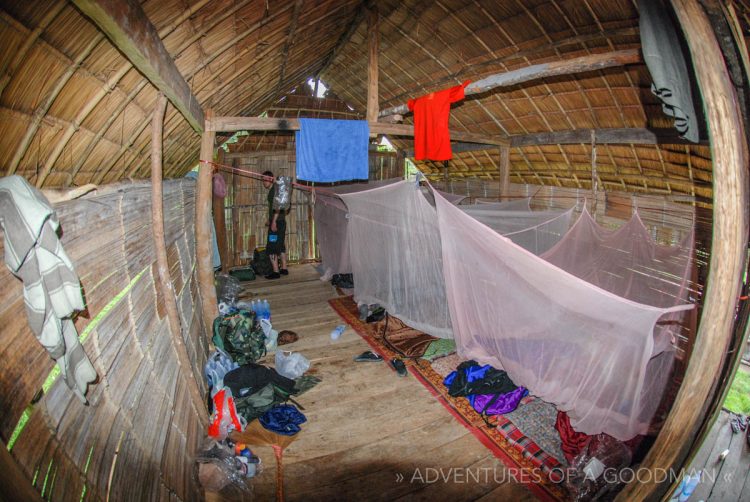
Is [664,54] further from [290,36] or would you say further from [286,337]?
[286,337]

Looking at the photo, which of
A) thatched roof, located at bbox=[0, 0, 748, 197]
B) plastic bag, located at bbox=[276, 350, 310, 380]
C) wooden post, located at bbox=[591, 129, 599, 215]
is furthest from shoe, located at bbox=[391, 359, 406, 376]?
wooden post, located at bbox=[591, 129, 599, 215]

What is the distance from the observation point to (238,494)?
6.62ft

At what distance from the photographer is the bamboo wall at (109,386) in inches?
36.2

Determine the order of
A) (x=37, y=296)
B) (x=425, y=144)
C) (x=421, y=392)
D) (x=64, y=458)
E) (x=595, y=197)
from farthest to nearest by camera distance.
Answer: (x=595, y=197) → (x=425, y=144) → (x=421, y=392) → (x=64, y=458) → (x=37, y=296)

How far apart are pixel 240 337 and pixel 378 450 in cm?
171

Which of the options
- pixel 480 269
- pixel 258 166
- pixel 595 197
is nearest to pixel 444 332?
pixel 480 269

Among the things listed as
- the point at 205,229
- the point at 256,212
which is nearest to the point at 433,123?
the point at 205,229

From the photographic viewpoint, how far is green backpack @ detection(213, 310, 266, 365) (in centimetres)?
332

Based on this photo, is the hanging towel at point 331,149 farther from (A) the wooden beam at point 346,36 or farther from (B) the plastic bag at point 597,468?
(B) the plastic bag at point 597,468

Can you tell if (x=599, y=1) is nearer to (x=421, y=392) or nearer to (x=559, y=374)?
(x=559, y=374)

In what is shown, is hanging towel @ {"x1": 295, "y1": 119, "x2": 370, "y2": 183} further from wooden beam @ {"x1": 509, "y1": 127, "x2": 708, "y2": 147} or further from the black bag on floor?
the black bag on floor

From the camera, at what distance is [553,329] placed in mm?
2375

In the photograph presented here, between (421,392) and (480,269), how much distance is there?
1.15 meters

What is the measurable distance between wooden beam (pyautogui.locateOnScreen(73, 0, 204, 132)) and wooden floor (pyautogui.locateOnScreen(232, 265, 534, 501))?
225cm
